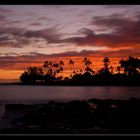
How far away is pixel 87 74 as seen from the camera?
315cm

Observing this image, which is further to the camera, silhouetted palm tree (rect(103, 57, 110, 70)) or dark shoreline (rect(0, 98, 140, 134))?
silhouetted palm tree (rect(103, 57, 110, 70))

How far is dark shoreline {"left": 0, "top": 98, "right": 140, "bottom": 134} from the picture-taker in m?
3.01

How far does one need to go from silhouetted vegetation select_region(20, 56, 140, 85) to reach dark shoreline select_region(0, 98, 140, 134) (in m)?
0.19

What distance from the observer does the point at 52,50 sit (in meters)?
3.14

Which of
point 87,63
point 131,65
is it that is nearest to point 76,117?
point 87,63

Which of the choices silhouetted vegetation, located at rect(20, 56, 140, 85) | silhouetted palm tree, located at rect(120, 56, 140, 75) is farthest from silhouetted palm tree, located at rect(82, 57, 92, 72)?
silhouetted palm tree, located at rect(120, 56, 140, 75)

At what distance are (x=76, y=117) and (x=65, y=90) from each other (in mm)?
303

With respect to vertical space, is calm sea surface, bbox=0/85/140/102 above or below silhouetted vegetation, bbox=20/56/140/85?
below

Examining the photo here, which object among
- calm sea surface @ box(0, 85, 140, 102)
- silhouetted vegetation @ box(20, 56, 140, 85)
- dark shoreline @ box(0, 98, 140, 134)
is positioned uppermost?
silhouetted vegetation @ box(20, 56, 140, 85)

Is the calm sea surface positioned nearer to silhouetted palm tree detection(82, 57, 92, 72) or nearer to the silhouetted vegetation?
the silhouetted vegetation

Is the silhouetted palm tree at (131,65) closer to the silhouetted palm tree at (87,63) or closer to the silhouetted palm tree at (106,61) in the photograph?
the silhouetted palm tree at (106,61)

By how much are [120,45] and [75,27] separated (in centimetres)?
43

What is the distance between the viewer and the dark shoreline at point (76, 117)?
9.86 feet

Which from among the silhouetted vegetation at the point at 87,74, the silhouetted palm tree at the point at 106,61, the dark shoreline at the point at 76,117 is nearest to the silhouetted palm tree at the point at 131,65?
the silhouetted vegetation at the point at 87,74
